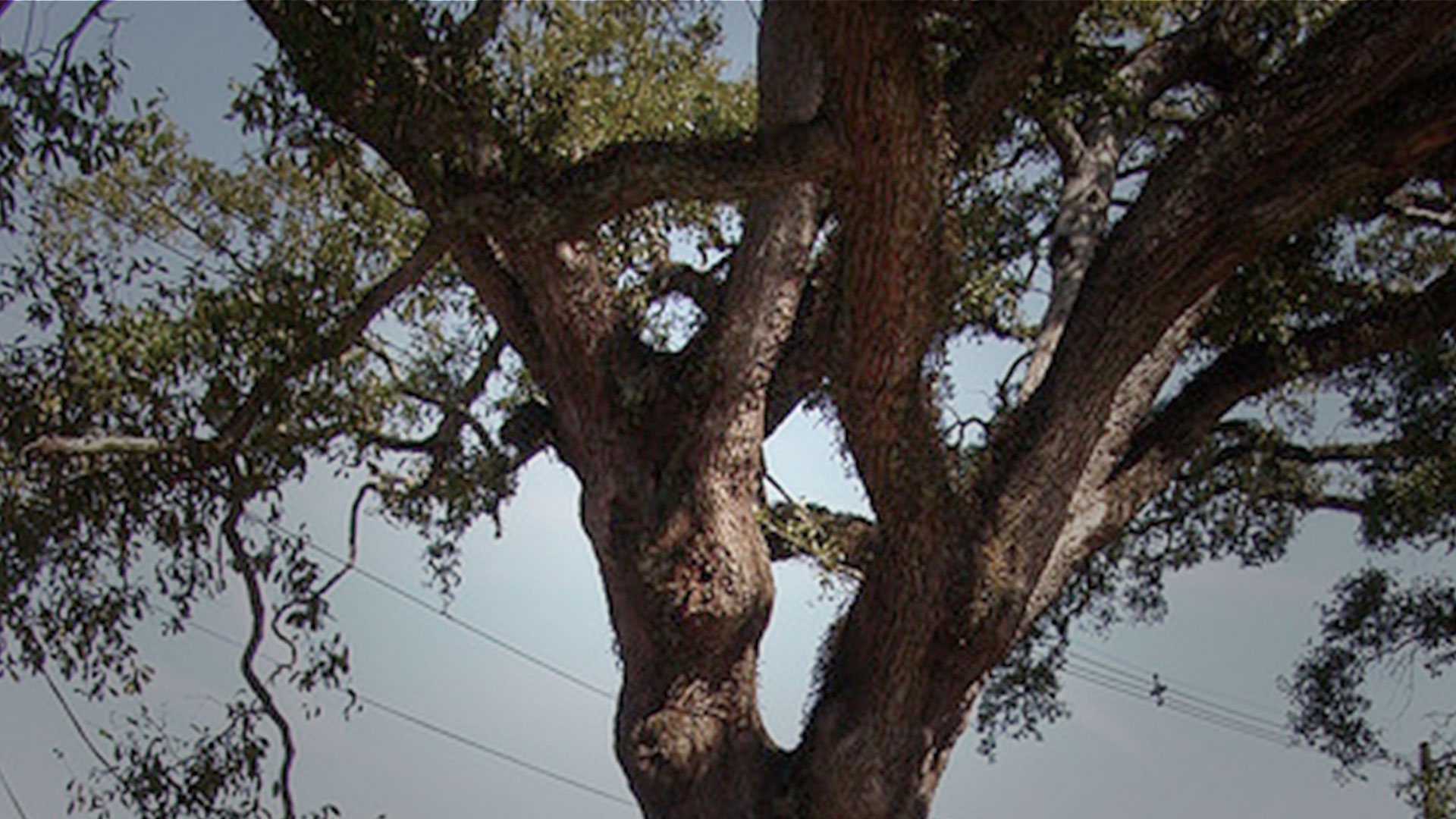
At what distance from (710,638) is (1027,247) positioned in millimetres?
3354

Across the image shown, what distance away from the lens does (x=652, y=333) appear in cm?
670

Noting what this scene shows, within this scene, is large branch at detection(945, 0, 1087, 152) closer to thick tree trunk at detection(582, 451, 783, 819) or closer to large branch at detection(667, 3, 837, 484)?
large branch at detection(667, 3, 837, 484)

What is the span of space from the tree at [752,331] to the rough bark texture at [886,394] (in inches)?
0.5

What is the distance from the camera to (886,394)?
14.8 ft

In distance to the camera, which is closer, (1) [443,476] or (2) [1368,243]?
(1) [443,476]

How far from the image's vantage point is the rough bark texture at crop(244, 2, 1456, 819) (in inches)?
179

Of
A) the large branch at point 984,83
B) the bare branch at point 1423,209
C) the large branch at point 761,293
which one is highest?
the bare branch at point 1423,209

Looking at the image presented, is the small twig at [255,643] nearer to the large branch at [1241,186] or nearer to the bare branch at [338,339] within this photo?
the bare branch at [338,339]

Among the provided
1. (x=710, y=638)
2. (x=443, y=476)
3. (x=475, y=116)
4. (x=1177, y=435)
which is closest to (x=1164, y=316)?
(x=1177, y=435)

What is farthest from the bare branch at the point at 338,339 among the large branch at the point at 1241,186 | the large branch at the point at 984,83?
the large branch at the point at 1241,186

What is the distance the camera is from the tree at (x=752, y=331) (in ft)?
13.5

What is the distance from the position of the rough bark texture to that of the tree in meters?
0.01

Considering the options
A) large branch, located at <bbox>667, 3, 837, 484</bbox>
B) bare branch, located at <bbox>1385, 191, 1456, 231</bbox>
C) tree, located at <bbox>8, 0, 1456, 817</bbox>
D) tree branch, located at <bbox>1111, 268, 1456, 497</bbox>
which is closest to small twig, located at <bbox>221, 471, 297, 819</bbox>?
tree, located at <bbox>8, 0, 1456, 817</bbox>

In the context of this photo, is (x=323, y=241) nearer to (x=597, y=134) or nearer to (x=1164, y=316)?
(x=597, y=134)
